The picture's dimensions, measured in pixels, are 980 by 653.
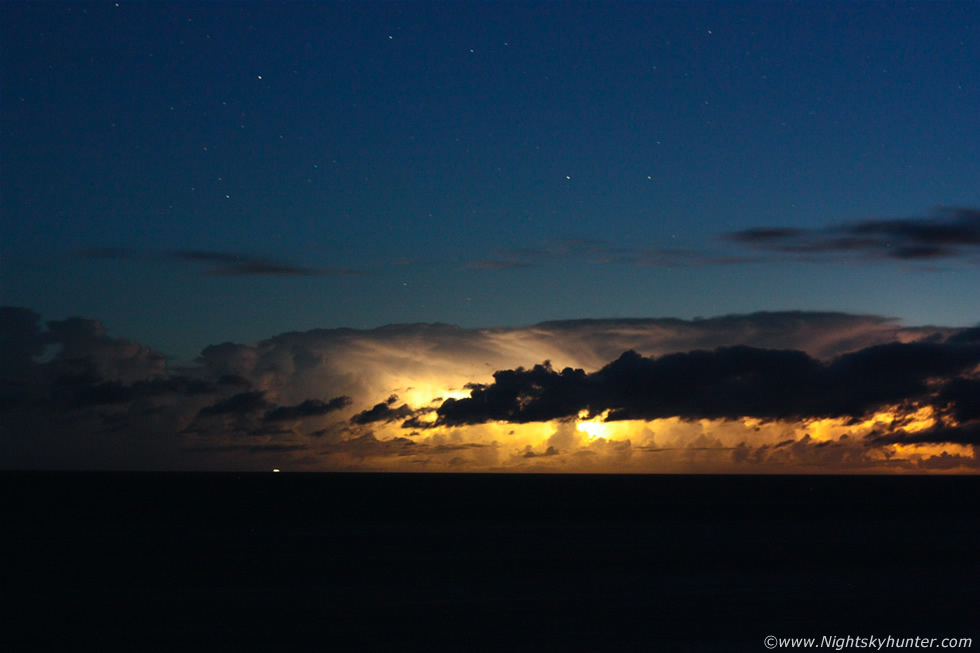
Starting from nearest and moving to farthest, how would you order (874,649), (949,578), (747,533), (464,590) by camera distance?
(874,649) < (464,590) < (949,578) < (747,533)

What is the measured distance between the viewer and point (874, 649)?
20781 mm

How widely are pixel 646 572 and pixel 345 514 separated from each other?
1951 inches

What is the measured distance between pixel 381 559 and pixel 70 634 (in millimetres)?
18999

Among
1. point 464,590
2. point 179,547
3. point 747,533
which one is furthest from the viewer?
point 747,533

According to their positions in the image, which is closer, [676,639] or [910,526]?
[676,639]

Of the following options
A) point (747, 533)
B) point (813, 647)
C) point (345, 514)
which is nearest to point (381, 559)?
point (813, 647)

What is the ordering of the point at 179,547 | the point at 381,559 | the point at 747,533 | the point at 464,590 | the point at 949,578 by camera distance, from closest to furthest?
the point at 464,590 < the point at 949,578 < the point at 381,559 < the point at 179,547 < the point at 747,533

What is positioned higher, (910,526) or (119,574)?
(119,574)

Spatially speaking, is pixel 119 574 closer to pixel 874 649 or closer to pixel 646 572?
pixel 646 572

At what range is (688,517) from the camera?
77.3 meters

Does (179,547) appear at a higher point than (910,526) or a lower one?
higher

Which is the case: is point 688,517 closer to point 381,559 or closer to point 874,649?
point 381,559

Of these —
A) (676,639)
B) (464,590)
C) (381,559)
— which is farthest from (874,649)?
(381,559)

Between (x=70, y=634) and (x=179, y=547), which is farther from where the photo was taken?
(x=179, y=547)
